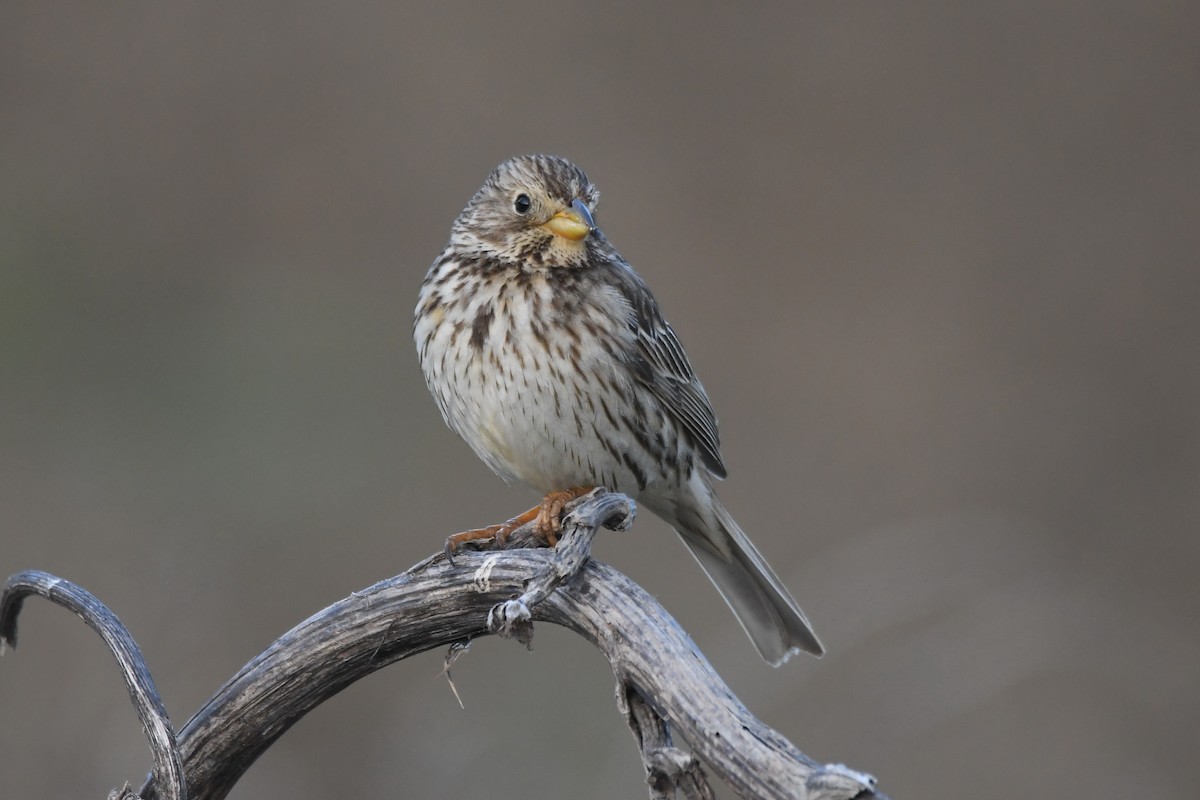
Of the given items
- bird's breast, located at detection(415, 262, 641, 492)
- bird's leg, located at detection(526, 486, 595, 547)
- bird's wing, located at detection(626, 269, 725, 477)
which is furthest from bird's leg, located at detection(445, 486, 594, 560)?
bird's wing, located at detection(626, 269, 725, 477)

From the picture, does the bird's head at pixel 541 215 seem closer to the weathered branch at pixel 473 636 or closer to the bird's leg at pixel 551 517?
the bird's leg at pixel 551 517

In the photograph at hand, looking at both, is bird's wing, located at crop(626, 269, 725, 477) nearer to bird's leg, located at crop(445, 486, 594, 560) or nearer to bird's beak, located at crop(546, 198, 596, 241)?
bird's beak, located at crop(546, 198, 596, 241)

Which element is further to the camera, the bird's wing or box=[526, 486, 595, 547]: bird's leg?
the bird's wing

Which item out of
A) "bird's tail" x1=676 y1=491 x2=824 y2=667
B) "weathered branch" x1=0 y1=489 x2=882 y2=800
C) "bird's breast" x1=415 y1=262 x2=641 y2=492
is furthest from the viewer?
"bird's tail" x1=676 y1=491 x2=824 y2=667

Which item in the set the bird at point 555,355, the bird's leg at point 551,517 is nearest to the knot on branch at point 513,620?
the bird's leg at point 551,517

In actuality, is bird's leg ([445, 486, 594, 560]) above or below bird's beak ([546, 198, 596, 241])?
below

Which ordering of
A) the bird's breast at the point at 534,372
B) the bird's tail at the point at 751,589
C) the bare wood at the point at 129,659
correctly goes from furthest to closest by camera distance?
the bird's tail at the point at 751,589 → the bird's breast at the point at 534,372 → the bare wood at the point at 129,659
